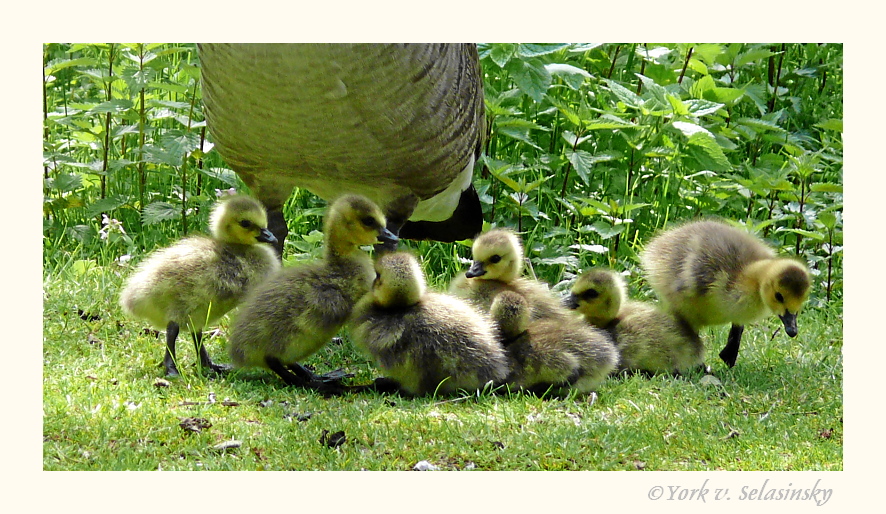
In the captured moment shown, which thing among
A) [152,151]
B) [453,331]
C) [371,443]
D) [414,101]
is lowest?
[371,443]

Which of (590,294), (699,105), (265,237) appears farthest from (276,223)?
(699,105)

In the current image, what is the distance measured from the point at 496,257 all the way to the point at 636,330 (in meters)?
0.61

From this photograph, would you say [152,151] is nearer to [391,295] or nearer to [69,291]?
[69,291]

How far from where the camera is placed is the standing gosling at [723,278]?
11.7 feet

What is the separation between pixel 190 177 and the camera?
576 cm

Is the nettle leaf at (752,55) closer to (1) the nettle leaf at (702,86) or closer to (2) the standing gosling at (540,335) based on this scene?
(1) the nettle leaf at (702,86)

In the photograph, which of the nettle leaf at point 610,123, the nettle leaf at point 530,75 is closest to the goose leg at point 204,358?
the nettle leaf at point 530,75

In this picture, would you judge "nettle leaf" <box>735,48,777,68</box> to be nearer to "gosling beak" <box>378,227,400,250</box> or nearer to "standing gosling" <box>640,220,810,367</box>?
"standing gosling" <box>640,220,810,367</box>

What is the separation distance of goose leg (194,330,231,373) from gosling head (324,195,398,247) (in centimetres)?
65

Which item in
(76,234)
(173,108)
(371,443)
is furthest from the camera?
(173,108)

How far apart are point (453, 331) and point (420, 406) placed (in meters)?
0.28

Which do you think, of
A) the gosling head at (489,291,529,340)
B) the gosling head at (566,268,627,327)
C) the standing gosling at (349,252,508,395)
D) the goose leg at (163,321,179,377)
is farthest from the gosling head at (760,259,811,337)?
the goose leg at (163,321,179,377)

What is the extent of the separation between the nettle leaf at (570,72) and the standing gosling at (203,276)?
1926 mm

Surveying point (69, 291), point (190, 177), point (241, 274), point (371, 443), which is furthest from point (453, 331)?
point (190, 177)
